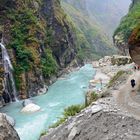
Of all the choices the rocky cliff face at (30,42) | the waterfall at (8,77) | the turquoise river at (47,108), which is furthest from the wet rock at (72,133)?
the waterfall at (8,77)

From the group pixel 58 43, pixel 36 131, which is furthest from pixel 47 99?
pixel 58 43

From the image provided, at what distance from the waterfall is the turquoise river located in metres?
3.81

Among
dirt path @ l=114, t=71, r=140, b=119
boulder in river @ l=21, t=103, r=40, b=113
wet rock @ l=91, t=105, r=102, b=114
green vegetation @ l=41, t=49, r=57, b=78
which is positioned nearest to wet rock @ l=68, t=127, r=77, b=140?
wet rock @ l=91, t=105, r=102, b=114

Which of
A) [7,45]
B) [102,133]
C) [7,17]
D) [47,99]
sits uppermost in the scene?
[7,17]

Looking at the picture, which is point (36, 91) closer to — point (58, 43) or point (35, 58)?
point (35, 58)

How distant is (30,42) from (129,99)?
6712 cm

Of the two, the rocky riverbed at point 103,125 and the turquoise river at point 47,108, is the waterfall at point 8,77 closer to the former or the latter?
the turquoise river at point 47,108

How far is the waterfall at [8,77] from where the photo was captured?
7779cm

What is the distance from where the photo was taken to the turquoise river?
54300mm

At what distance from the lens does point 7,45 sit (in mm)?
88375

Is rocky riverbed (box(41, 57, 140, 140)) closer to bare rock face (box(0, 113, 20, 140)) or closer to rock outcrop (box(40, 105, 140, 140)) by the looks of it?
rock outcrop (box(40, 105, 140, 140))

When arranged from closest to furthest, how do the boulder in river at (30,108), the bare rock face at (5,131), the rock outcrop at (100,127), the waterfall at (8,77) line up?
the rock outcrop at (100,127)
the bare rock face at (5,131)
the boulder in river at (30,108)
the waterfall at (8,77)

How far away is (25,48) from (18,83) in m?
11.8

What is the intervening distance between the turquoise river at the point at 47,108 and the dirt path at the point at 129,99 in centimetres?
A: 1786
